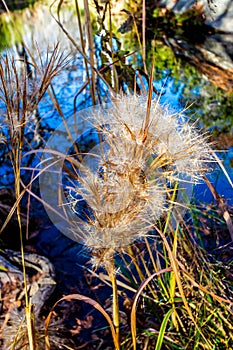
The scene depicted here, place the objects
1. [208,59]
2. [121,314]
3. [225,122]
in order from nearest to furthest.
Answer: [121,314]
[225,122]
[208,59]

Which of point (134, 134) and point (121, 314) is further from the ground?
point (134, 134)

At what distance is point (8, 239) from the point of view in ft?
5.74

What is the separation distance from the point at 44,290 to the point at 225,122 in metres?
1.50

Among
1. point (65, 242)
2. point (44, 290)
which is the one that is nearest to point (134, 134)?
point (44, 290)

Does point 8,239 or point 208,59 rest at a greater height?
point 208,59

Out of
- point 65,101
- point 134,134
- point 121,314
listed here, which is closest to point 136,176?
point 134,134

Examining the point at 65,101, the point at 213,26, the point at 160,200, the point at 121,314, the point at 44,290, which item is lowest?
the point at 121,314

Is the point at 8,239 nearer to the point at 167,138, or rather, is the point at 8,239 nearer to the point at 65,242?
A: the point at 65,242

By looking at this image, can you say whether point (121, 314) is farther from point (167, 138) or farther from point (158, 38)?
point (158, 38)

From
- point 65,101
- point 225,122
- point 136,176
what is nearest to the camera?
point 136,176

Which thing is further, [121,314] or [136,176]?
[121,314]

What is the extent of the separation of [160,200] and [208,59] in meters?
3.01

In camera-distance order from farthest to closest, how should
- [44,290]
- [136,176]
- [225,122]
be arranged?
[225,122] → [44,290] → [136,176]

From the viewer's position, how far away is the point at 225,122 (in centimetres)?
241
